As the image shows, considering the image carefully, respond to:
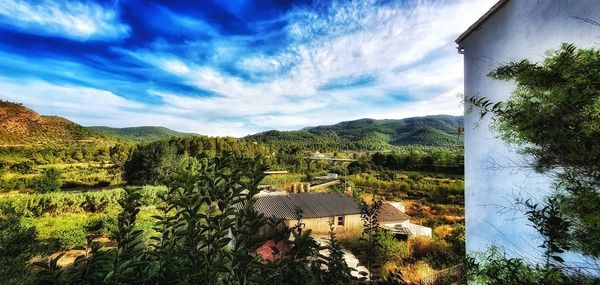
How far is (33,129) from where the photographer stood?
7144 cm

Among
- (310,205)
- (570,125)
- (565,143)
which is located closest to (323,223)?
(310,205)

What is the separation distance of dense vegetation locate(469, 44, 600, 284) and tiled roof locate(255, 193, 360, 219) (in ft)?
60.0

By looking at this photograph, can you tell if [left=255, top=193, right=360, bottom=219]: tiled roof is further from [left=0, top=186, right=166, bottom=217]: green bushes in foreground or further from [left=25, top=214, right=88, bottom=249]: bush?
[left=25, top=214, right=88, bottom=249]: bush

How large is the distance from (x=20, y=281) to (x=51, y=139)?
88.2 meters

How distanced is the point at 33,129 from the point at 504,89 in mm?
96585

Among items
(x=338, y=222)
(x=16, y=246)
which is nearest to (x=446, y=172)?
(x=338, y=222)

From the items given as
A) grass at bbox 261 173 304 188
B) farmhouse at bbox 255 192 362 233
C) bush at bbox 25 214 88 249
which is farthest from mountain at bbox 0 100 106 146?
farmhouse at bbox 255 192 362 233

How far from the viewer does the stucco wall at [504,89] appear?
5203 millimetres

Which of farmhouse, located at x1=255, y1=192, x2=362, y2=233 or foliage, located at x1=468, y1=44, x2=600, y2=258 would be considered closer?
foliage, located at x1=468, y1=44, x2=600, y2=258

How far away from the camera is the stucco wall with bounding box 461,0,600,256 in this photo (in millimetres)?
5203

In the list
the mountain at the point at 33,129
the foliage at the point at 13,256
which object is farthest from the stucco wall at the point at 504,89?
the mountain at the point at 33,129

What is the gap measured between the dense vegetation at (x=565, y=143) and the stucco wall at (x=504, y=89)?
1.74m

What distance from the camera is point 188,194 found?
5.26 ft

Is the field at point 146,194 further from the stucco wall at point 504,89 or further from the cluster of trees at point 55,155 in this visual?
the stucco wall at point 504,89
